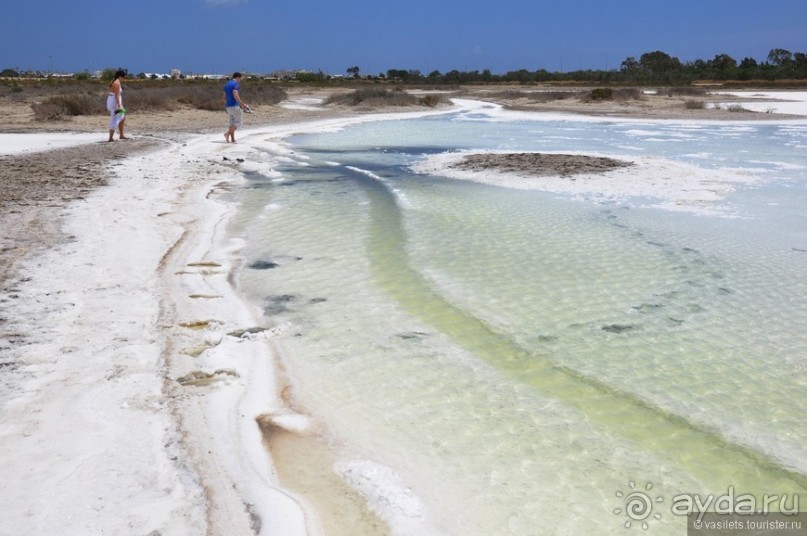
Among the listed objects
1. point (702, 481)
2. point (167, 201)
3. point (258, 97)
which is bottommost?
point (702, 481)

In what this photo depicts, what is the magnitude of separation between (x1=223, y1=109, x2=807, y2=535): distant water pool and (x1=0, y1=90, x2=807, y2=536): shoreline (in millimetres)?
287

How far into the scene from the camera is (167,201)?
9008 mm

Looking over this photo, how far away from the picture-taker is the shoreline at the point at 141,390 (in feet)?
9.06

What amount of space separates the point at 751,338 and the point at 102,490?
14.2 ft

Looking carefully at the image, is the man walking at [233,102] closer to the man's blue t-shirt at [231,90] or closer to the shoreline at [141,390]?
the man's blue t-shirt at [231,90]

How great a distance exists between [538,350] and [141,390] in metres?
2.57

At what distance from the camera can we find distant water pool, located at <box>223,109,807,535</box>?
3.14 metres

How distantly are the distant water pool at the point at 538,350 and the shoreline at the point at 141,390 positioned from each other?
29 centimetres

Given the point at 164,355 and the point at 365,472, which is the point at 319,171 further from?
the point at 365,472

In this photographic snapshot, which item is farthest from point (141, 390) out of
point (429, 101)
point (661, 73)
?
point (661, 73)

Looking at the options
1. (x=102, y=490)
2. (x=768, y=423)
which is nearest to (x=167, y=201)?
(x=102, y=490)

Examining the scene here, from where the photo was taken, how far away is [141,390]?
3.70 meters

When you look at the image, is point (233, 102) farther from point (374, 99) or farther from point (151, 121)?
point (374, 99)

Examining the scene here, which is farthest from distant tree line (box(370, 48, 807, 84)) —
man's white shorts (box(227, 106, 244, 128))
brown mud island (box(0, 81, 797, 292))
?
man's white shorts (box(227, 106, 244, 128))
